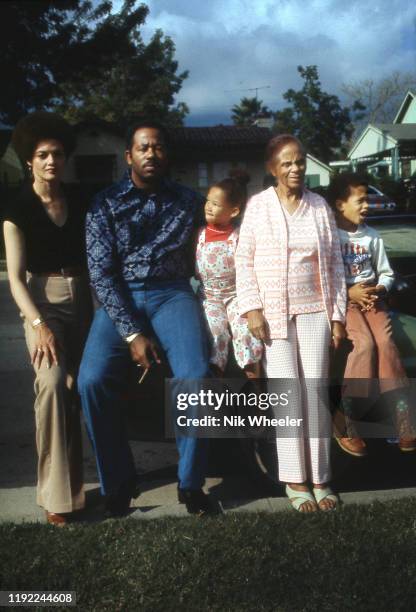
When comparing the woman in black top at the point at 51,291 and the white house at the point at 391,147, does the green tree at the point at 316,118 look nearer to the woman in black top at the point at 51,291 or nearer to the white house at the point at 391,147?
the white house at the point at 391,147

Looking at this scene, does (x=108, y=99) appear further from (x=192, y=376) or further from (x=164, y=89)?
(x=192, y=376)

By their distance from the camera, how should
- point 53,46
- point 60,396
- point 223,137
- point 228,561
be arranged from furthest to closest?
point 223,137 → point 53,46 → point 60,396 → point 228,561

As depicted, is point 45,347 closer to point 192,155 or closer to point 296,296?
point 296,296

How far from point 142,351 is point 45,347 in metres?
0.44

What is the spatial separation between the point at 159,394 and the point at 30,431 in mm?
1614

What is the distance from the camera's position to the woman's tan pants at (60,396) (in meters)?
3.43

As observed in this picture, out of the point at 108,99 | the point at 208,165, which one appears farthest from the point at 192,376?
the point at 108,99

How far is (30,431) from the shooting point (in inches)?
195

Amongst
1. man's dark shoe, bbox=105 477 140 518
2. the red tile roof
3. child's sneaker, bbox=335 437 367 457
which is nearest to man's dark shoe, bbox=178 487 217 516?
man's dark shoe, bbox=105 477 140 518

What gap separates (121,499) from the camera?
11.6ft

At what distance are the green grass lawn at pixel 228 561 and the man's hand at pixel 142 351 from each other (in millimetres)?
727

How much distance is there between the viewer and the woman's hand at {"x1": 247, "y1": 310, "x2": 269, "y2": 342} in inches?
136

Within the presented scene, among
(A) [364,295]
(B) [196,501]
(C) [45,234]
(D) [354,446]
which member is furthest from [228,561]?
(C) [45,234]

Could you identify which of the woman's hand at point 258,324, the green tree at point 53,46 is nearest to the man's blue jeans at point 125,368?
the woman's hand at point 258,324
